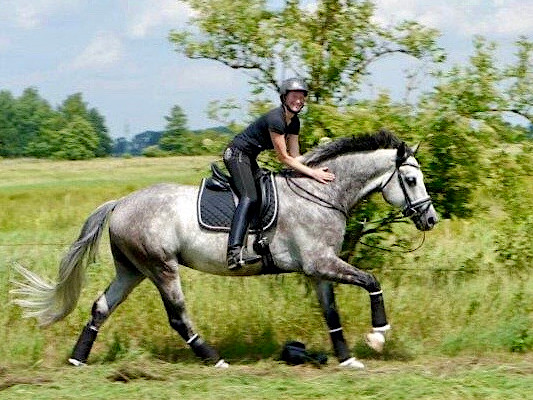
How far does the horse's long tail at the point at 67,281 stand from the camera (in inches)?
342

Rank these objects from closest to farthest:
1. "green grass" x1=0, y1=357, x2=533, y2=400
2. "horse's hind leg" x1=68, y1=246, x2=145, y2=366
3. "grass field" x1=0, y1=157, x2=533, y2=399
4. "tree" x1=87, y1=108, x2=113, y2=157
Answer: "green grass" x1=0, y1=357, x2=533, y2=400 → "grass field" x1=0, y1=157, x2=533, y2=399 → "horse's hind leg" x1=68, y1=246, x2=145, y2=366 → "tree" x1=87, y1=108, x2=113, y2=157

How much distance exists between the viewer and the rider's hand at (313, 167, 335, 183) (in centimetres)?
820

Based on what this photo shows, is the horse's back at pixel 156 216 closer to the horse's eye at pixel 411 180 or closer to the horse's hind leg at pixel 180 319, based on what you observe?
the horse's hind leg at pixel 180 319

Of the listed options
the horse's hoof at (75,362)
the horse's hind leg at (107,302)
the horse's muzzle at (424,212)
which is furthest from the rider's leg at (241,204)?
the horse's hoof at (75,362)

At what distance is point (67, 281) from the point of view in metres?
8.75

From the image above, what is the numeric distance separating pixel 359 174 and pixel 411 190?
1.61 ft

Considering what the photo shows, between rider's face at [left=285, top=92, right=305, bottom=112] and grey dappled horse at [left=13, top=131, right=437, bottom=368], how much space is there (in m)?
0.56

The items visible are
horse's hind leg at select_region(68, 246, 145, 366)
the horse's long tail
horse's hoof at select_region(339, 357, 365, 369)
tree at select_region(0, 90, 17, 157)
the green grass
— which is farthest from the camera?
tree at select_region(0, 90, 17, 157)

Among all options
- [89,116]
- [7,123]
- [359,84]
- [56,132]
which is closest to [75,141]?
[56,132]

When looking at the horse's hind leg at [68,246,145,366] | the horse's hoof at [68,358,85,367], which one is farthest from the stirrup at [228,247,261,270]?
the horse's hoof at [68,358,85,367]

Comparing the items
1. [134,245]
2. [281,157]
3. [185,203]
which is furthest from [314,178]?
[134,245]

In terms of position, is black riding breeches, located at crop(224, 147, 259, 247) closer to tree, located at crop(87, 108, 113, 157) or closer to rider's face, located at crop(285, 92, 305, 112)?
rider's face, located at crop(285, 92, 305, 112)

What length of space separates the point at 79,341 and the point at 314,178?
2662mm

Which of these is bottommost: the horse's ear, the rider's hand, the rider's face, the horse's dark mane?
the rider's hand
